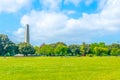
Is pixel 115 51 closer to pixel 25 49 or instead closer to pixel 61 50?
pixel 61 50

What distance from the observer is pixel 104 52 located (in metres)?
154

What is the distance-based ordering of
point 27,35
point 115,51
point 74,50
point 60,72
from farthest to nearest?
point 27,35 → point 74,50 → point 115,51 → point 60,72

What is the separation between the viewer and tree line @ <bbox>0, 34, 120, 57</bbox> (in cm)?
13750

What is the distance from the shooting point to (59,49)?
160 metres

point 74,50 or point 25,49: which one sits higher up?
point 74,50

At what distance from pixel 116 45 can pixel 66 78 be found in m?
151

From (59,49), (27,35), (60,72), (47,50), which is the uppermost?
(27,35)

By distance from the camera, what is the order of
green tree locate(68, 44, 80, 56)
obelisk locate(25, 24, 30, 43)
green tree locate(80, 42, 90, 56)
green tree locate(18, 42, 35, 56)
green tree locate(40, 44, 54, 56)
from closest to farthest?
green tree locate(18, 42, 35, 56)
green tree locate(80, 42, 90, 56)
green tree locate(68, 44, 80, 56)
green tree locate(40, 44, 54, 56)
obelisk locate(25, 24, 30, 43)

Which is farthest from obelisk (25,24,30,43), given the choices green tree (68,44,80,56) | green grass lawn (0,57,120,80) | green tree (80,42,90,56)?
green grass lawn (0,57,120,80)

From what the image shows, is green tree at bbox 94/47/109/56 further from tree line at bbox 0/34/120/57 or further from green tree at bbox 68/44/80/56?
green tree at bbox 68/44/80/56

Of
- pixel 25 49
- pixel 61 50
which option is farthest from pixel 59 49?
pixel 25 49

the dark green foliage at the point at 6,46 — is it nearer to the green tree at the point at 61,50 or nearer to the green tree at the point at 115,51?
the green tree at the point at 61,50

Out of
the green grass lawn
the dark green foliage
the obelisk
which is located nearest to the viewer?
the green grass lawn

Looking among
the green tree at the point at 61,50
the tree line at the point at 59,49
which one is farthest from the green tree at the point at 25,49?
the green tree at the point at 61,50
